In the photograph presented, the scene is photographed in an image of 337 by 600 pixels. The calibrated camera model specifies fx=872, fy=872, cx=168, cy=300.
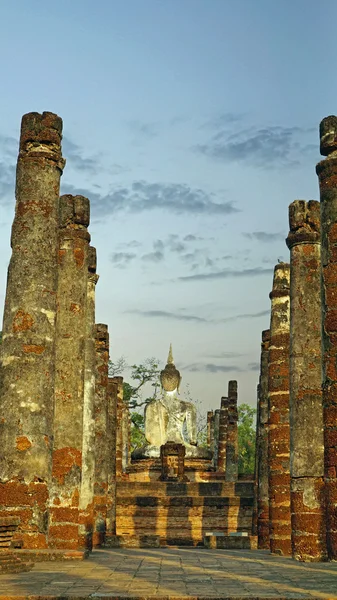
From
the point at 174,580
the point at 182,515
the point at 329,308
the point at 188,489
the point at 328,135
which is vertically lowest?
the point at 174,580

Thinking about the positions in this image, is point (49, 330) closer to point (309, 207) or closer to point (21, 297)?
point (21, 297)

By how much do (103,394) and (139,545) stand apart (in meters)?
3.75

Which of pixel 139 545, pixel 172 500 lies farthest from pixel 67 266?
pixel 172 500

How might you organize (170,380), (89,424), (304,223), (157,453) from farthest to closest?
(170,380) < (157,453) < (89,424) < (304,223)

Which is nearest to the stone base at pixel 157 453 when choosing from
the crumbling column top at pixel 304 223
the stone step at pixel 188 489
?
the stone step at pixel 188 489

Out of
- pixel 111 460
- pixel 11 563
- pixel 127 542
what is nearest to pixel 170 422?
pixel 111 460

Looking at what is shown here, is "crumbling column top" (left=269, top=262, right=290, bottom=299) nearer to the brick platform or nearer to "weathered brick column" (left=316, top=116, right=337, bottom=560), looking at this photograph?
"weathered brick column" (left=316, top=116, right=337, bottom=560)

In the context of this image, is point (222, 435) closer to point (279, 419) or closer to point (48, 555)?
point (279, 419)

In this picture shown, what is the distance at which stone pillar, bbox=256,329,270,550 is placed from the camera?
18.6 meters

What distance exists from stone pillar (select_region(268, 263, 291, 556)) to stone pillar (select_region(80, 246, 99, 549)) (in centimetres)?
345

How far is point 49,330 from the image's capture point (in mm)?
11016

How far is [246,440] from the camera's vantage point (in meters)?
65.2

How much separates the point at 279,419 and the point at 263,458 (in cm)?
274

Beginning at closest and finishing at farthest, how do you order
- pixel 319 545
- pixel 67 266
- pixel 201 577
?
pixel 201 577 → pixel 319 545 → pixel 67 266
